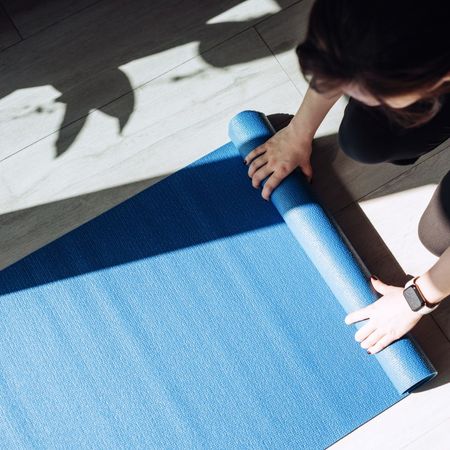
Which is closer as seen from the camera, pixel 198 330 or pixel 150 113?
pixel 198 330

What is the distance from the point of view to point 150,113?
5.31 ft

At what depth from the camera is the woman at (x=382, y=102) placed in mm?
760

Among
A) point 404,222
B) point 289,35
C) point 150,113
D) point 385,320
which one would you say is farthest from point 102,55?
point 385,320

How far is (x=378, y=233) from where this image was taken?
4.89 ft

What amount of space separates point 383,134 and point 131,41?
83 centimetres

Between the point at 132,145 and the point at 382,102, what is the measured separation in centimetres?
89

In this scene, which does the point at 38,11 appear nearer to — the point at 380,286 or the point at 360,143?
the point at 360,143

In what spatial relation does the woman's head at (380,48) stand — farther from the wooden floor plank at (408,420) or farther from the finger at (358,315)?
the wooden floor plank at (408,420)

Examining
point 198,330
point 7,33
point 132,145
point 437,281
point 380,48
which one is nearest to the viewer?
point 380,48

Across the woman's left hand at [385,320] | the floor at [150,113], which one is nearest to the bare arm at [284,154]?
the floor at [150,113]

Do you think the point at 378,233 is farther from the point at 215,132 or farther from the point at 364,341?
the point at 215,132

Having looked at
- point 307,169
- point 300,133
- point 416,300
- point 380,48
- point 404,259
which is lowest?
point 404,259

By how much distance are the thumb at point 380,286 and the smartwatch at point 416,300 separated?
0.30 ft

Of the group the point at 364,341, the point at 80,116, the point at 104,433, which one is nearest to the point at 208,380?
→ the point at 104,433
